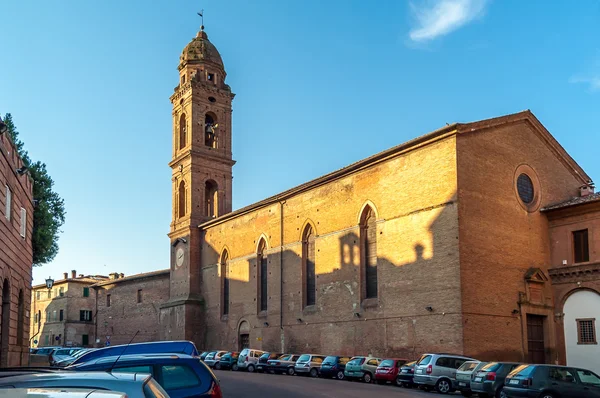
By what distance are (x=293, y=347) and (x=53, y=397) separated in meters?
34.4

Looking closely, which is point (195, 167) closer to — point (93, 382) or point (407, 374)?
point (407, 374)

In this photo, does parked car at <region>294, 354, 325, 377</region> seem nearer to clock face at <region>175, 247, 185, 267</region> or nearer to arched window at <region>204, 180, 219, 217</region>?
arched window at <region>204, 180, 219, 217</region>

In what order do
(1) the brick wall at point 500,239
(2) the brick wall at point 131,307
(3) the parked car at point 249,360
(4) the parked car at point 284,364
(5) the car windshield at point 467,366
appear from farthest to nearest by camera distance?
1. (2) the brick wall at point 131,307
2. (3) the parked car at point 249,360
3. (4) the parked car at point 284,364
4. (1) the brick wall at point 500,239
5. (5) the car windshield at point 467,366

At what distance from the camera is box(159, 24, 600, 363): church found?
90.9 ft

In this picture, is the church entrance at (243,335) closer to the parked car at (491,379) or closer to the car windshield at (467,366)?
the car windshield at (467,366)

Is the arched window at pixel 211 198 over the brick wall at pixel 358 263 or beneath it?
over

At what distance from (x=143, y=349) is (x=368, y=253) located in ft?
74.3

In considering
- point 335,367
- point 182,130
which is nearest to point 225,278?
point 182,130

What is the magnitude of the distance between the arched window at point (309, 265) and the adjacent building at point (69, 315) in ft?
125

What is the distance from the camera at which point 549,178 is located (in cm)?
3234

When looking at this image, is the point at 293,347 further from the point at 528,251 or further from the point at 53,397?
the point at 53,397

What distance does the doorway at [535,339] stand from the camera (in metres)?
28.8

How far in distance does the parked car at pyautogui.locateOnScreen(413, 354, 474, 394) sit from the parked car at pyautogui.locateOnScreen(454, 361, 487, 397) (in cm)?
37

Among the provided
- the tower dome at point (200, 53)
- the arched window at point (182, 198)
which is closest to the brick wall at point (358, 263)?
the arched window at point (182, 198)
